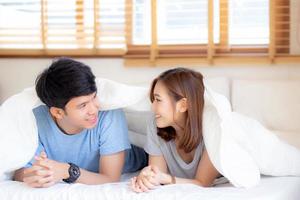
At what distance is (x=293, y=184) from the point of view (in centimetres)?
160

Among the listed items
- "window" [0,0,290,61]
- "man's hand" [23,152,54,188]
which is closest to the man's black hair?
"man's hand" [23,152,54,188]

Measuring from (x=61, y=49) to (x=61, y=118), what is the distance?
4.63 feet

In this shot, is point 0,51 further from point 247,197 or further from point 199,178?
point 247,197

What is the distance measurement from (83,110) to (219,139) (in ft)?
1.56

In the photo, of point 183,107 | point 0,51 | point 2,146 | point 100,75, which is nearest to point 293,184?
point 183,107

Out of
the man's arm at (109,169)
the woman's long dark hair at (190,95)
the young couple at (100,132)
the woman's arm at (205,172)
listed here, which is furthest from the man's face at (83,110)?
the woman's arm at (205,172)

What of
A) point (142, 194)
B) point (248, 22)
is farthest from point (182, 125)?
point (248, 22)

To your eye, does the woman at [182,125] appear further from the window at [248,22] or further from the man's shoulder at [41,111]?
the window at [248,22]

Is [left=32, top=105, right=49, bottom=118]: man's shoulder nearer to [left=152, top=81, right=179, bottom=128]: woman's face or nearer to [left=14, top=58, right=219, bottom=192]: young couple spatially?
[left=14, top=58, right=219, bottom=192]: young couple

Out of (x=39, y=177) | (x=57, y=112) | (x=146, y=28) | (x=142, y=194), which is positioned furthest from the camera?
(x=146, y=28)

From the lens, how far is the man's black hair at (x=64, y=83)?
1.64 metres

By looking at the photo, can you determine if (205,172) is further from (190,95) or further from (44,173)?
(44,173)

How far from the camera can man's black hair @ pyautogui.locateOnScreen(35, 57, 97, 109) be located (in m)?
1.64

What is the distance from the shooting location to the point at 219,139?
5.11 ft
